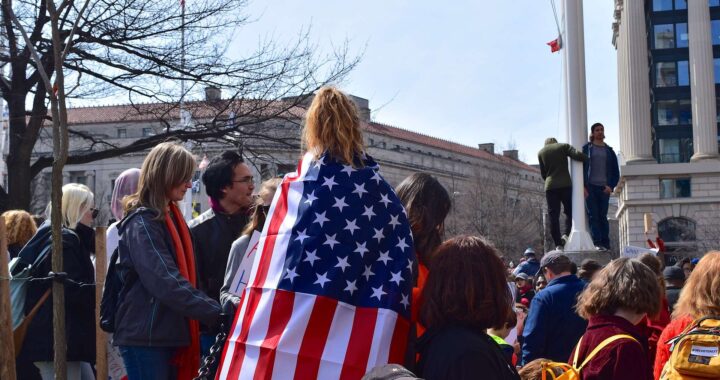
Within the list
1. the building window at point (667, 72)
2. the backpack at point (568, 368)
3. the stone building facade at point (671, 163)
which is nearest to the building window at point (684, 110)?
the building window at point (667, 72)

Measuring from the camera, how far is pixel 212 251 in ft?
19.5

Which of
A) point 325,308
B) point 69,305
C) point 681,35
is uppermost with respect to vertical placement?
point 681,35

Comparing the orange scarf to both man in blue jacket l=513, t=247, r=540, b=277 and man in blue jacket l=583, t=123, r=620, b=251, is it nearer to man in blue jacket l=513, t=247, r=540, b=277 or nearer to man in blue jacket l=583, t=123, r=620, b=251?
man in blue jacket l=513, t=247, r=540, b=277

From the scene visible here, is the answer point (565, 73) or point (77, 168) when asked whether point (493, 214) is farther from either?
point (565, 73)

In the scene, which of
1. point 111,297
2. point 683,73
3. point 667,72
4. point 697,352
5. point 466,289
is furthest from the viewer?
point 667,72

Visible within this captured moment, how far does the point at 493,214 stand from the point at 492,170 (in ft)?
19.6

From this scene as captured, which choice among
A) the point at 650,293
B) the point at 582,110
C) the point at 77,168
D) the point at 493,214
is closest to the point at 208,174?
the point at 650,293

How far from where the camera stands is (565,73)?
18797 mm

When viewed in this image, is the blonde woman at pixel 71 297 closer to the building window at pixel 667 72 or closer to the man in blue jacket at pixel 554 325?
the man in blue jacket at pixel 554 325

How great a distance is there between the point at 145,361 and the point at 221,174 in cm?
134

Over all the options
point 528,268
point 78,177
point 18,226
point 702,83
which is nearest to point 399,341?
point 18,226

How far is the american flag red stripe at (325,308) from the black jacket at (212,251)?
66.3 inches

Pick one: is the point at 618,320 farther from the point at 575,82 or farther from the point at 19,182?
the point at 19,182

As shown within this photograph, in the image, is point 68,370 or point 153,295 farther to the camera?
point 68,370
